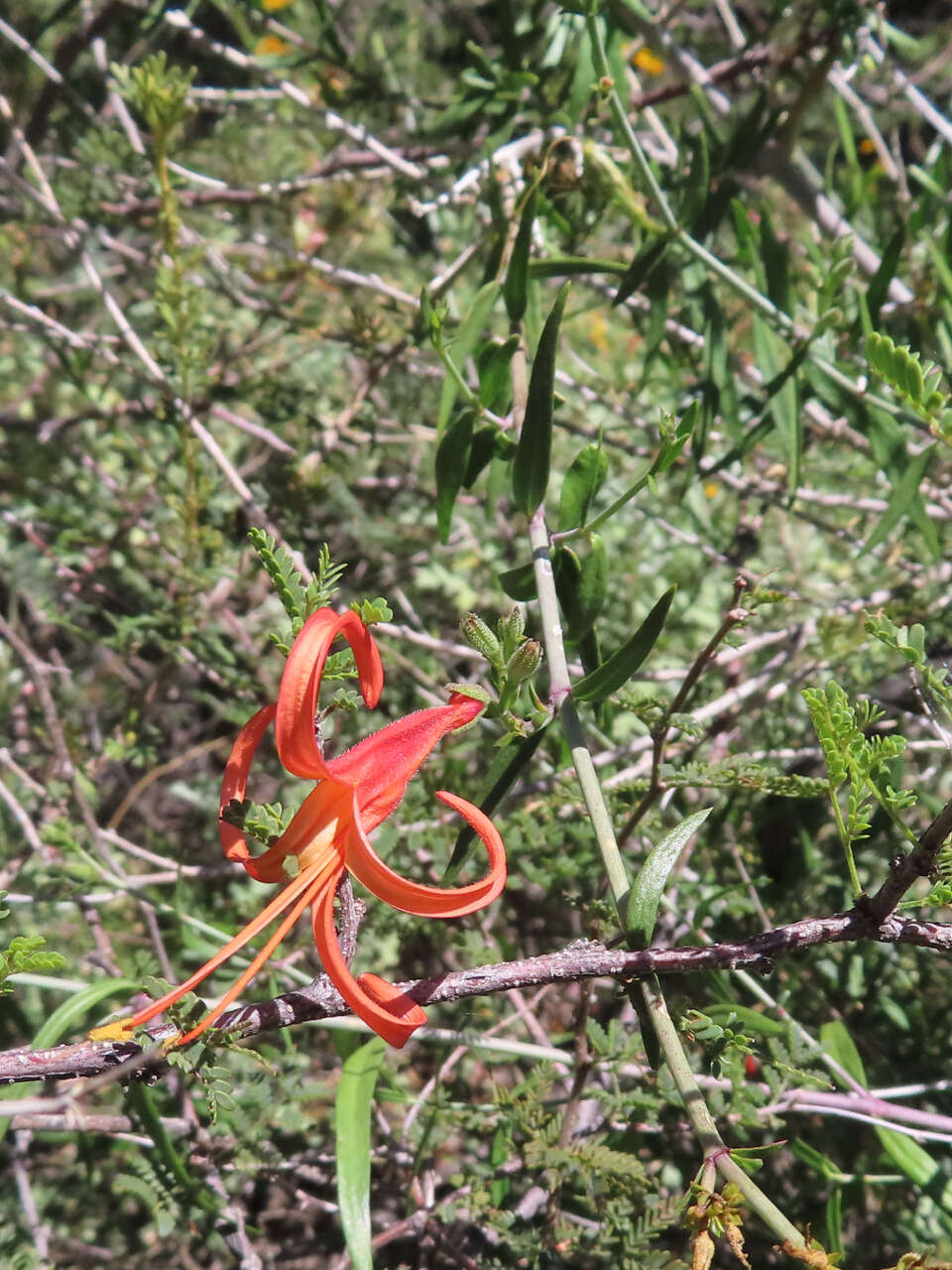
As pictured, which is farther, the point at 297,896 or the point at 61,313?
the point at 61,313

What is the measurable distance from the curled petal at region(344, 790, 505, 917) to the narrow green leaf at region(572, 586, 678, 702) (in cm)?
21

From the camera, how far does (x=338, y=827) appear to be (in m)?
0.87

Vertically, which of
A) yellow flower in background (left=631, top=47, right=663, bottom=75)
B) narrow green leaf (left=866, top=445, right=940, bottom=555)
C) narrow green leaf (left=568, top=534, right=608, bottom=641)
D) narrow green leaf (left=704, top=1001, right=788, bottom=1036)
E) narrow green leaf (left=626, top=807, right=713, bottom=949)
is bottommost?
narrow green leaf (left=704, top=1001, right=788, bottom=1036)

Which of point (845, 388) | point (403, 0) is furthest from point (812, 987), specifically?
point (403, 0)

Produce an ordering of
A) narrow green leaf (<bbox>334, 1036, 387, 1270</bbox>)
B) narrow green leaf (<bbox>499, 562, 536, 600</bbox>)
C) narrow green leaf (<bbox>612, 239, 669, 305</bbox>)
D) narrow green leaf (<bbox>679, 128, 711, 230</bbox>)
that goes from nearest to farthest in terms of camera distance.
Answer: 1. narrow green leaf (<bbox>334, 1036, 387, 1270</bbox>)
2. narrow green leaf (<bbox>499, 562, 536, 600</bbox>)
3. narrow green leaf (<bbox>612, 239, 669, 305</bbox>)
4. narrow green leaf (<bbox>679, 128, 711, 230</bbox>)

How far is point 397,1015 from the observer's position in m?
0.77

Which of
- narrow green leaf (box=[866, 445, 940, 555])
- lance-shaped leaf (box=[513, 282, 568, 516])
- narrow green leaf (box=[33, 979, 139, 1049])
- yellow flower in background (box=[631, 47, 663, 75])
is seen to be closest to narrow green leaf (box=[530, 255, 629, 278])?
lance-shaped leaf (box=[513, 282, 568, 516])

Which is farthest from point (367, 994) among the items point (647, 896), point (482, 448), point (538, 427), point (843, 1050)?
point (843, 1050)

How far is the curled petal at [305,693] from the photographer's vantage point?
0.75 metres

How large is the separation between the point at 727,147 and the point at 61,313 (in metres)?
1.84

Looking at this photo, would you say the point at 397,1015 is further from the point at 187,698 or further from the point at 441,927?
the point at 187,698

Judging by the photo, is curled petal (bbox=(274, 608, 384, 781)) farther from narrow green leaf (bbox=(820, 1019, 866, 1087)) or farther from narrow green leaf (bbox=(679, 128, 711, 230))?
narrow green leaf (bbox=(679, 128, 711, 230))

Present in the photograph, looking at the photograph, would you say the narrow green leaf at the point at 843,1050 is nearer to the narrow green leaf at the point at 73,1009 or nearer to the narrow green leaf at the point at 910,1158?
the narrow green leaf at the point at 910,1158

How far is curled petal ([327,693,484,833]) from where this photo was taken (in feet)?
2.86
